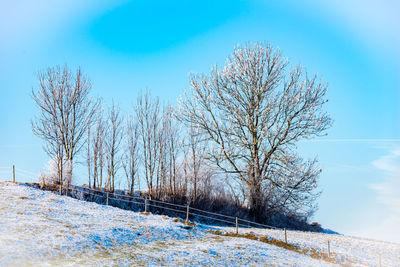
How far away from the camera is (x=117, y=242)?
11797mm

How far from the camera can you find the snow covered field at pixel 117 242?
32.0 ft

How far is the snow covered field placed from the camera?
976cm

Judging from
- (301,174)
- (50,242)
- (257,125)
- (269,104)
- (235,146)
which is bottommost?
(50,242)

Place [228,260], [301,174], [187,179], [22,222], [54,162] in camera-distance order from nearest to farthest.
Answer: [228,260] → [22,222] → [301,174] → [54,162] → [187,179]

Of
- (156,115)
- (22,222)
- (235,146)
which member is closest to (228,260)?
(22,222)

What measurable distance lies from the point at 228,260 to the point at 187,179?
1705cm

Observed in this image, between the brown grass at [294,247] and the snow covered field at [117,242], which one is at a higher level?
the snow covered field at [117,242]

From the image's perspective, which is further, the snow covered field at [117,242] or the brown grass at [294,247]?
the brown grass at [294,247]

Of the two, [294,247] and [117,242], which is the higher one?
[117,242]

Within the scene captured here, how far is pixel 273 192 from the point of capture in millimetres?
23781

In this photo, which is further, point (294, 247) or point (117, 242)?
point (294, 247)

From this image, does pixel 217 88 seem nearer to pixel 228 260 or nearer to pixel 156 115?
pixel 156 115

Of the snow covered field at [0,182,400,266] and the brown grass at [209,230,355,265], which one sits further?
the brown grass at [209,230,355,265]

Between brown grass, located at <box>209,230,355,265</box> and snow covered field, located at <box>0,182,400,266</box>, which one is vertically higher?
snow covered field, located at <box>0,182,400,266</box>
